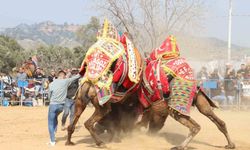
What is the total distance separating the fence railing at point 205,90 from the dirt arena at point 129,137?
8.22 ft

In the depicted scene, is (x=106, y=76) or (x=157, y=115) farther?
(x=157, y=115)

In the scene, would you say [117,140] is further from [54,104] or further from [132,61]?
[132,61]

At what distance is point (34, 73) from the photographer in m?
18.8

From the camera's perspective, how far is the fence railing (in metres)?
17.0

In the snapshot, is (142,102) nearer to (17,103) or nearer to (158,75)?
(158,75)

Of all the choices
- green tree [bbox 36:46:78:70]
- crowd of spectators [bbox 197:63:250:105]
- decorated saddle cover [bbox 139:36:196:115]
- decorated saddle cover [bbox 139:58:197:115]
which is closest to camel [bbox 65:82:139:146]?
decorated saddle cover [bbox 139:36:196:115]

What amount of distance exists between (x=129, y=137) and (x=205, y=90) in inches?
304

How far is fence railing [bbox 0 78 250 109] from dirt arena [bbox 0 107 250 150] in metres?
2.51

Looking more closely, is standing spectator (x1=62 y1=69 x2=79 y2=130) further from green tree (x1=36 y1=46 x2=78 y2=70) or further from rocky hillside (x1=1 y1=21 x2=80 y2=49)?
rocky hillside (x1=1 y1=21 x2=80 y2=49)

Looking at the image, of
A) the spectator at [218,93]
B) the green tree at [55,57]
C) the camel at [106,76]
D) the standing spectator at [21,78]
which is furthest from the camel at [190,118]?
the green tree at [55,57]

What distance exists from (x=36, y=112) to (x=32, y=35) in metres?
139

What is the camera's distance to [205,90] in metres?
17.2

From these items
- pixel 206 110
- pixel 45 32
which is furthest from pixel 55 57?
pixel 45 32

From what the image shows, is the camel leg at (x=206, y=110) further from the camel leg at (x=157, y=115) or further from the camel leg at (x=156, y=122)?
the camel leg at (x=156, y=122)
